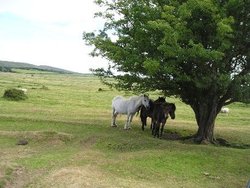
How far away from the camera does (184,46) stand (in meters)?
21.1

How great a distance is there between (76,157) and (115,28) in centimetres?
927

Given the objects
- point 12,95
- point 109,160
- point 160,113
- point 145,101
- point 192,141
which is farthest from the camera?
point 12,95

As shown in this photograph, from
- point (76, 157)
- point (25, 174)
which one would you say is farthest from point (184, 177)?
point (25, 174)

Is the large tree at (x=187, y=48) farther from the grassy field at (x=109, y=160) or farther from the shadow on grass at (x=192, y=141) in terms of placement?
the grassy field at (x=109, y=160)

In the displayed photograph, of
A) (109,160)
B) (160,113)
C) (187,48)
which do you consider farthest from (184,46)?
(109,160)

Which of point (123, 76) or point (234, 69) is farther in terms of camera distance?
point (123, 76)

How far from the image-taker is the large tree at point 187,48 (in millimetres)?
19594

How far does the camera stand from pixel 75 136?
22641 millimetres

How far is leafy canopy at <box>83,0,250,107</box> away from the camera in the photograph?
64.2 ft

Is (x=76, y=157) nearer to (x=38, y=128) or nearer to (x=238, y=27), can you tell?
(x=38, y=128)

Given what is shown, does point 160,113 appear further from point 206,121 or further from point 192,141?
point 206,121

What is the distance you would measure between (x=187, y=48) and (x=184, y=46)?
3.50 ft

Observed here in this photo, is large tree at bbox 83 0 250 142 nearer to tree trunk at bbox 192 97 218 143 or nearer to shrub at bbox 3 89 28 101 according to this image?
tree trunk at bbox 192 97 218 143

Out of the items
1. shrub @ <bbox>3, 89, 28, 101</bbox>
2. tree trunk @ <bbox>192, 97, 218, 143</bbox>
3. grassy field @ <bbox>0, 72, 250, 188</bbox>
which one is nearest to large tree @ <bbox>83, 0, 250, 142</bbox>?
tree trunk @ <bbox>192, 97, 218, 143</bbox>
